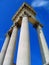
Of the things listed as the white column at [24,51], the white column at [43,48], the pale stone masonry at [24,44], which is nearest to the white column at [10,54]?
the pale stone masonry at [24,44]

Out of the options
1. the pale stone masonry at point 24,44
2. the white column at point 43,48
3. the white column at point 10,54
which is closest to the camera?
the pale stone masonry at point 24,44

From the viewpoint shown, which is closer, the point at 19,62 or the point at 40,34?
the point at 19,62

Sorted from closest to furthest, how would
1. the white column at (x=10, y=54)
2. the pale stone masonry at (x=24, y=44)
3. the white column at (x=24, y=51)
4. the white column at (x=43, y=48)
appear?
the white column at (x=24, y=51)
the pale stone masonry at (x=24, y=44)
the white column at (x=10, y=54)
the white column at (x=43, y=48)

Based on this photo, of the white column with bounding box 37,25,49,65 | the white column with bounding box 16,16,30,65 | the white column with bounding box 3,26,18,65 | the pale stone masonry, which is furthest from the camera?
the white column with bounding box 37,25,49,65

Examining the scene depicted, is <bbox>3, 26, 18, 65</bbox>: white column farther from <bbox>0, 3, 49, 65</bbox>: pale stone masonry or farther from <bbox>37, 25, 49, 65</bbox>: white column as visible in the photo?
<bbox>37, 25, 49, 65</bbox>: white column

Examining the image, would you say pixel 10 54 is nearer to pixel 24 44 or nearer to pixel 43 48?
pixel 24 44

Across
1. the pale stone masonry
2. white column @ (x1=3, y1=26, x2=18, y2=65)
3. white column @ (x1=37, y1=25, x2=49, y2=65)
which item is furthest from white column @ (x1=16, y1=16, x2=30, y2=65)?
white column @ (x1=37, y1=25, x2=49, y2=65)

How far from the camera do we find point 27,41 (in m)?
37.9

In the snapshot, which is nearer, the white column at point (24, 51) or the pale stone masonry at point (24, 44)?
the white column at point (24, 51)

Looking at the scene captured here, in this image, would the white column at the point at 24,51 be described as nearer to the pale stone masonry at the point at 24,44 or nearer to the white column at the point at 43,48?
the pale stone masonry at the point at 24,44

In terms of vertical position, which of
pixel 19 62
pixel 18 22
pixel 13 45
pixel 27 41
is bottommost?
pixel 19 62

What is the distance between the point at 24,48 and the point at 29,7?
25.8 m

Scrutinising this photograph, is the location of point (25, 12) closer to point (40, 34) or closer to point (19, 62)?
point (40, 34)

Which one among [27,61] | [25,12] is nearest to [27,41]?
[27,61]
